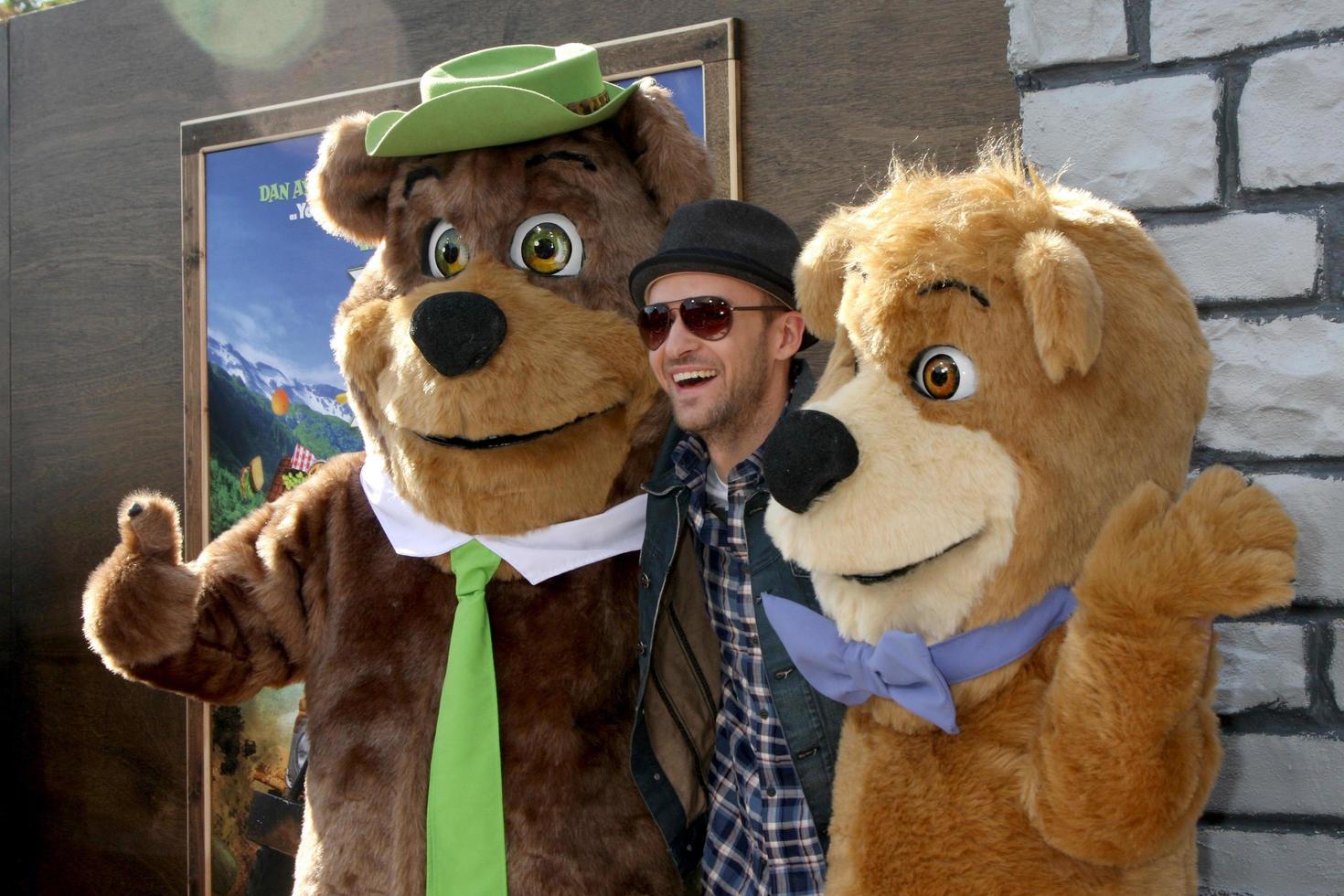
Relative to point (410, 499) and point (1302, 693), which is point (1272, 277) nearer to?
point (1302, 693)

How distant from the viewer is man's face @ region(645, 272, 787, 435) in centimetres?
212

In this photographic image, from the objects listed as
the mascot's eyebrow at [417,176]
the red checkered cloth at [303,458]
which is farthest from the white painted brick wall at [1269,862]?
the red checkered cloth at [303,458]

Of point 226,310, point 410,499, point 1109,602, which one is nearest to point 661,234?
point 410,499

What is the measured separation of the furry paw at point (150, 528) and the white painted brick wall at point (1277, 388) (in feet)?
6.92

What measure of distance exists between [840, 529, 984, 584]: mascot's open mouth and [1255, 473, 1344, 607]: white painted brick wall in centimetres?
66

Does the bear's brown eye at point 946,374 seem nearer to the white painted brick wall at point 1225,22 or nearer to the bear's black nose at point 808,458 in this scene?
the bear's black nose at point 808,458

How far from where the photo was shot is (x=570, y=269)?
7.41 feet

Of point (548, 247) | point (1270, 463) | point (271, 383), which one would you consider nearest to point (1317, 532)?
point (1270, 463)

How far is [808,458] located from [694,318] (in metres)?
0.71

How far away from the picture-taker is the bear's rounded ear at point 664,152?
7.57 feet

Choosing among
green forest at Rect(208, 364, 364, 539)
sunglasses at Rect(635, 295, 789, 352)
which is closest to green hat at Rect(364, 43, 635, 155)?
sunglasses at Rect(635, 295, 789, 352)

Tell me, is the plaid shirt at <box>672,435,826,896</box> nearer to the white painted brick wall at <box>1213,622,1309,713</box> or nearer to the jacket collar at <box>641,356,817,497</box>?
the jacket collar at <box>641,356,817,497</box>

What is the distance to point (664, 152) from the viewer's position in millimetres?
2301

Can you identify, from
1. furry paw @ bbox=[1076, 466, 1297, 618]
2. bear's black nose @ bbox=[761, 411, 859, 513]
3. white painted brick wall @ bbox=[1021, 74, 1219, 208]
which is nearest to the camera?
furry paw @ bbox=[1076, 466, 1297, 618]
